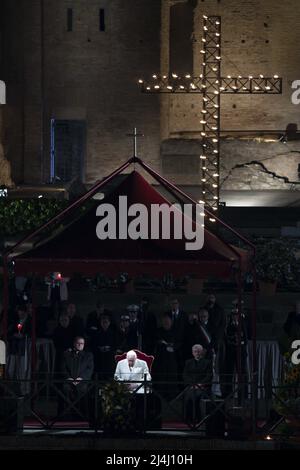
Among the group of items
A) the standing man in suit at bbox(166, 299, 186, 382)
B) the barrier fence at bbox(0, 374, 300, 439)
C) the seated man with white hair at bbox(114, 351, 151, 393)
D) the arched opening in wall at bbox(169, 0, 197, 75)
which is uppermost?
the arched opening in wall at bbox(169, 0, 197, 75)

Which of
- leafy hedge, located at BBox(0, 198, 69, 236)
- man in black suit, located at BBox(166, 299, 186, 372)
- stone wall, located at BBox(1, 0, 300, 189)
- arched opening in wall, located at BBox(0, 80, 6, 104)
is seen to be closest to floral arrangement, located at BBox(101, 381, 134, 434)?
man in black suit, located at BBox(166, 299, 186, 372)

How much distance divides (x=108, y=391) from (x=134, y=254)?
77.4 inches

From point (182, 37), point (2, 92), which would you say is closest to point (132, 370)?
point (2, 92)

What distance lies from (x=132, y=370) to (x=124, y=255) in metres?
1.54

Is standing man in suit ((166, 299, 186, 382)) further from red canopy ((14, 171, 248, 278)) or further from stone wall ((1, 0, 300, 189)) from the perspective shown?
stone wall ((1, 0, 300, 189))

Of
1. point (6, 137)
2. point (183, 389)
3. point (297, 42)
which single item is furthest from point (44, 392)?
point (297, 42)

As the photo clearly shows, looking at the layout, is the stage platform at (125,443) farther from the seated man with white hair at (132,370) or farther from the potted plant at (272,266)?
the potted plant at (272,266)

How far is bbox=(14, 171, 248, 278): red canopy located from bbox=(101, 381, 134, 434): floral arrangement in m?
1.71

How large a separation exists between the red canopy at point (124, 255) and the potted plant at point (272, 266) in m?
11.1

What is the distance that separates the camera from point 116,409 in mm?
29453

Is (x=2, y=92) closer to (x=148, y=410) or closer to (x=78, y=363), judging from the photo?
(x=78, y=363)

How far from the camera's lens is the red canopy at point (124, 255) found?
30188 millimetres

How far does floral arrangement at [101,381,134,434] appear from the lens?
2942cm
